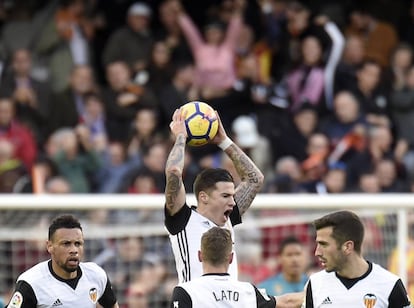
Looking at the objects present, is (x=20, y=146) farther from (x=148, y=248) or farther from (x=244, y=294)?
(x=244, y=294)

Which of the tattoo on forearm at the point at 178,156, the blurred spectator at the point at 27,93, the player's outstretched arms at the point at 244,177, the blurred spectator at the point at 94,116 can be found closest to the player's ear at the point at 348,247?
the tattoo on forearm at the point at 178,156

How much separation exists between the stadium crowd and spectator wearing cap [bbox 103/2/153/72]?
1 centimetres

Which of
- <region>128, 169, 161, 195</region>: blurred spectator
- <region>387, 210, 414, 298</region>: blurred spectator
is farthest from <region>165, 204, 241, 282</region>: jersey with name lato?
<region>128, 169, 161, 195</region>: blurred spectator

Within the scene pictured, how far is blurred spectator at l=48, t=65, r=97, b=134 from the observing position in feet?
52.5

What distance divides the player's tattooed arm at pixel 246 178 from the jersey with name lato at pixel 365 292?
1397 mm

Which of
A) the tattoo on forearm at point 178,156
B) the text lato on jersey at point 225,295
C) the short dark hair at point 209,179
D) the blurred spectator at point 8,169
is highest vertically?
the blurred spectator at point 8,169

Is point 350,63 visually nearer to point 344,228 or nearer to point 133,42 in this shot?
point 133,42

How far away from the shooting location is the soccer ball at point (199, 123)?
9570 mm

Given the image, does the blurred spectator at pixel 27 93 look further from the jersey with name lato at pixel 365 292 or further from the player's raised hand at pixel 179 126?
the jersey with name lato at pixel 365 292

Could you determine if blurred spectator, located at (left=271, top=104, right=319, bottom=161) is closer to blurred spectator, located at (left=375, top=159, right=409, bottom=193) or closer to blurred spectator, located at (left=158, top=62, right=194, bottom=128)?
blurred spectator, located at (left=375, top=159, right=409, bottom=193)

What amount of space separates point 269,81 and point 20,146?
3490mm

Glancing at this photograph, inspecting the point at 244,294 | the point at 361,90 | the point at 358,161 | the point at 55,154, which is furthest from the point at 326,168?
the point at 244,294

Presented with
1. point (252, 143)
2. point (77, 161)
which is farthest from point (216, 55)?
point (77, 161)

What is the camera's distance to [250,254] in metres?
13.4
